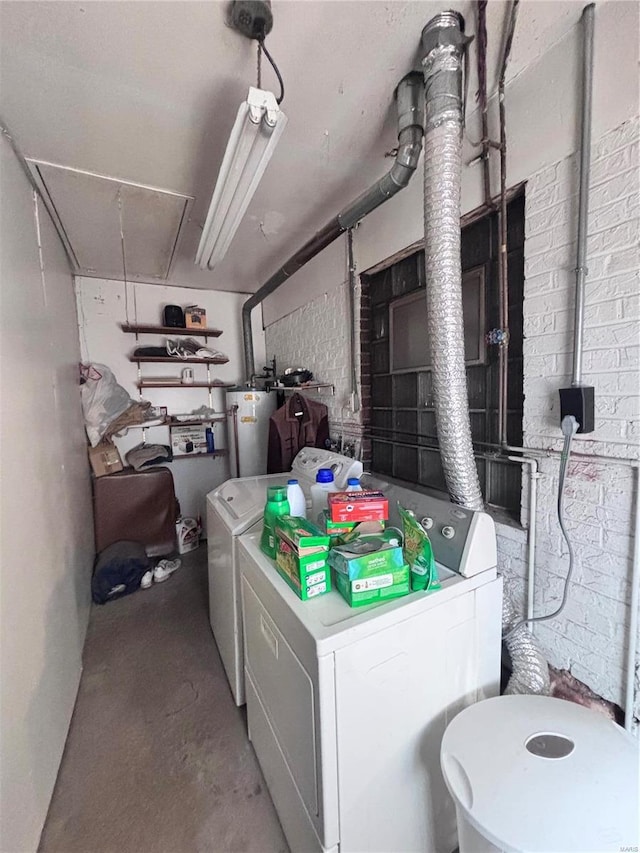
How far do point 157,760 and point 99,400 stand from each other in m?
2.44

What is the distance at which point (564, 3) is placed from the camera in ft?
3.33

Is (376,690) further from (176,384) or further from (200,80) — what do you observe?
(176,384)

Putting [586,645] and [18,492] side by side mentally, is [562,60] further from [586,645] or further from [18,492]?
[18,492]

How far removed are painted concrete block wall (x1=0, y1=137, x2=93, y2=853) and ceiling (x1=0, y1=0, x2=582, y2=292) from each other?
296 mm

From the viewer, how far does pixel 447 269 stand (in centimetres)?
122

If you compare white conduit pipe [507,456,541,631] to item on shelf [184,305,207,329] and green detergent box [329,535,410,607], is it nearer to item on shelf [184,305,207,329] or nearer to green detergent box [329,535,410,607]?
green detergent box [329,535,410,607]

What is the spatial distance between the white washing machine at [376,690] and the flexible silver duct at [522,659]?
0.29ft

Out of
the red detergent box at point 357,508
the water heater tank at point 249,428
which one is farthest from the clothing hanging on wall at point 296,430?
the red detergent box at point 357,508

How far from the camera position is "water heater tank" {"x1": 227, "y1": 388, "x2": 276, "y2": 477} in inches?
121

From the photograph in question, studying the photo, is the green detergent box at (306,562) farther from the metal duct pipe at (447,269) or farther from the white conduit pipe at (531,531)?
the white conduit pipe at (531,531)

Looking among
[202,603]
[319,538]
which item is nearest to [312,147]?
[319,538]

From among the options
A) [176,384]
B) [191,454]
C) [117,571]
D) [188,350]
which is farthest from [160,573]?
[188,350]

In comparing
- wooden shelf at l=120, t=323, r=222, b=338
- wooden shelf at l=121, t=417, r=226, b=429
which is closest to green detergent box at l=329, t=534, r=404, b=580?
wooden shelf at l=121, t=417, r=226, b=429

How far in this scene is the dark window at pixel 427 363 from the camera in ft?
4.72
